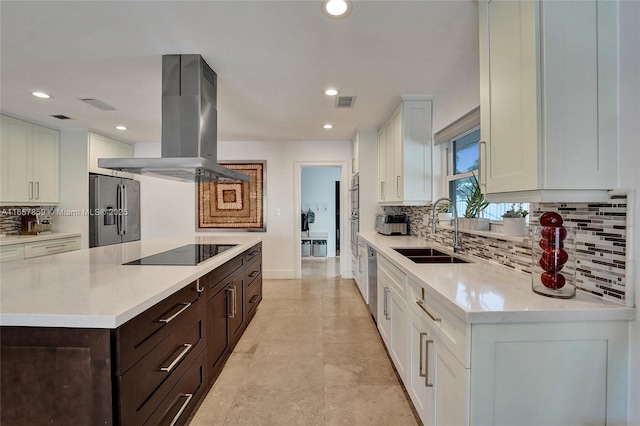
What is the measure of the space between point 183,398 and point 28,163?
160 inches

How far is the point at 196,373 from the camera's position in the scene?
1754mm

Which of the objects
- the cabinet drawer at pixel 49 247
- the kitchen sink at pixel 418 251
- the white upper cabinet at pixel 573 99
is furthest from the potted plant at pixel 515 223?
the cabinet drawer at pixel 49 247

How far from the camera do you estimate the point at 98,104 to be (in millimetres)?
3297

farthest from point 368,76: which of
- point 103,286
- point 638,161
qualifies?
point 103,286

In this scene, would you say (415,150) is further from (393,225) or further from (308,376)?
(308,376)

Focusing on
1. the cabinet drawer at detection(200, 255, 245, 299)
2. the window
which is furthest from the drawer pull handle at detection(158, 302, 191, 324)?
the window

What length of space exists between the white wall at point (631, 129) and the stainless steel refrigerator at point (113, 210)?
5.35 metres

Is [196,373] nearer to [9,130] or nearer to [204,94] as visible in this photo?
[204,94]

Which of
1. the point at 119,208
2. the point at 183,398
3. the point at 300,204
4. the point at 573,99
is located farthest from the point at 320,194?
the point at 573,99

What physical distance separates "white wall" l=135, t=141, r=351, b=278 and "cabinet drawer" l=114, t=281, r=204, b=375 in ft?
11.3

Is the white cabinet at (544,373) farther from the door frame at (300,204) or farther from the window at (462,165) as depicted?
the door frame at (300,204)

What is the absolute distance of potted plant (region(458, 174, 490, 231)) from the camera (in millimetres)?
Result: 2205

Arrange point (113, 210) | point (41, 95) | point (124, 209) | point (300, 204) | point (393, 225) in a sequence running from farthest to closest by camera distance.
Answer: point (300, 204)
point (124, 209)
point (113, 210)
point (393, 225)
point (41, 95)

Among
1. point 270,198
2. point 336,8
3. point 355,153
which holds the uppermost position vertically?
point 336,8
